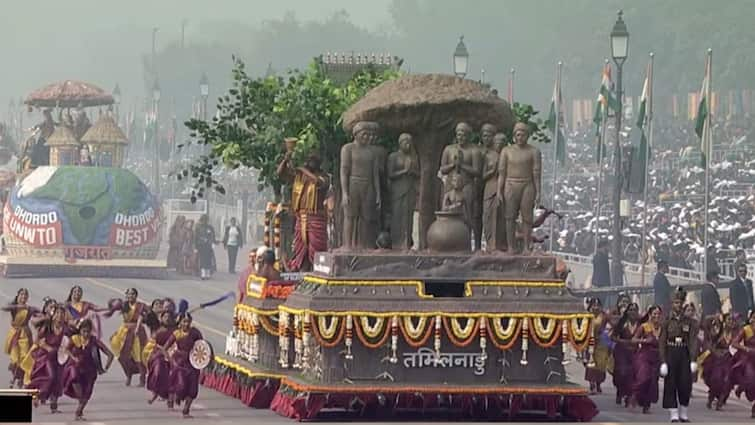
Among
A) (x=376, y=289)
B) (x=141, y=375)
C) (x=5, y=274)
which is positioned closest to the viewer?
(x=376, y=289)

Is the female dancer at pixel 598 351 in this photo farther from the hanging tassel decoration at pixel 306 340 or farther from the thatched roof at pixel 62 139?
the thatched roof at pixel 62 139

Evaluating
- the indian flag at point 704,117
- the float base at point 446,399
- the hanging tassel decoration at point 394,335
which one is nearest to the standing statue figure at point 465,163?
the hanging tassel decoration at point 394,335

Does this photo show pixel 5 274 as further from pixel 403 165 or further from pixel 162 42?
pixel 162 42

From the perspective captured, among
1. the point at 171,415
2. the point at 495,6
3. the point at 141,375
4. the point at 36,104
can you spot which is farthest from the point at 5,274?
the point at 495,6

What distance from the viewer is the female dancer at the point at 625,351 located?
110 ft

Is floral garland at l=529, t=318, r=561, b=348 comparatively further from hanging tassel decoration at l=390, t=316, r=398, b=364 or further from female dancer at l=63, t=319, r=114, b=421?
female dancer at l=63, t=319, r=114, b=421

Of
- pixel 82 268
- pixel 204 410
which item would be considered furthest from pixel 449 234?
pixel 82 268

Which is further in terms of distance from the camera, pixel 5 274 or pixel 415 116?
pixel 5 274

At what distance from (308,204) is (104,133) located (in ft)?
134

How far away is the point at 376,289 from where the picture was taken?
3052 centimetres

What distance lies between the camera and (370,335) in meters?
30.3

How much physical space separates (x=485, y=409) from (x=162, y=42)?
129 meters

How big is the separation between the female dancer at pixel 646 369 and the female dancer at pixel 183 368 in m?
5.71

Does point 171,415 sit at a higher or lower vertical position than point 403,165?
lower
